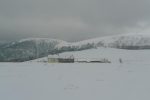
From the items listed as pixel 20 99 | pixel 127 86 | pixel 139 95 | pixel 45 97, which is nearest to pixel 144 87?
Result: pixel 127 86

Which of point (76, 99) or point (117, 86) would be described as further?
point (117, 86)

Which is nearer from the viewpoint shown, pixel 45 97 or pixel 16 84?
pixel 45 97

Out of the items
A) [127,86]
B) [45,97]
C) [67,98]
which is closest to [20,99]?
[45,97]

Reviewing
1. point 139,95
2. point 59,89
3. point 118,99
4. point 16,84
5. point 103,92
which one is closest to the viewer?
point 118,99

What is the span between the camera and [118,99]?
21.5 feet

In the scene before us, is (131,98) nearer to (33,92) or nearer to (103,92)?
(103,92)

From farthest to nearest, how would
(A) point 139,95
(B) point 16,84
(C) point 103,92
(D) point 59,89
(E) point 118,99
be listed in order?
(B) point 16,84, (D) point 59,89, (C) point 103,92, (A) point 139,95, (E) point 118,99

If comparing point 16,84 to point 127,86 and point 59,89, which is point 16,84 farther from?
point 127,86

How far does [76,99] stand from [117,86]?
2383 millimetres

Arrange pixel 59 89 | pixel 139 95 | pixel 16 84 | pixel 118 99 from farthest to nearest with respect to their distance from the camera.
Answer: pixel 16 84 → pixel 59 89 → pixel 139 95 → pixel 118 99

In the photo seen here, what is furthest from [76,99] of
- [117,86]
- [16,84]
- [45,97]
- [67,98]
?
[16,84]

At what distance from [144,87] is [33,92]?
3749mm

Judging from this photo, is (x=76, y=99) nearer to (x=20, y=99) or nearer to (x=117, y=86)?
(x=20, y=99)

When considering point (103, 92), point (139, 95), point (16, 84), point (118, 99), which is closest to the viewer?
point (118, 99)
